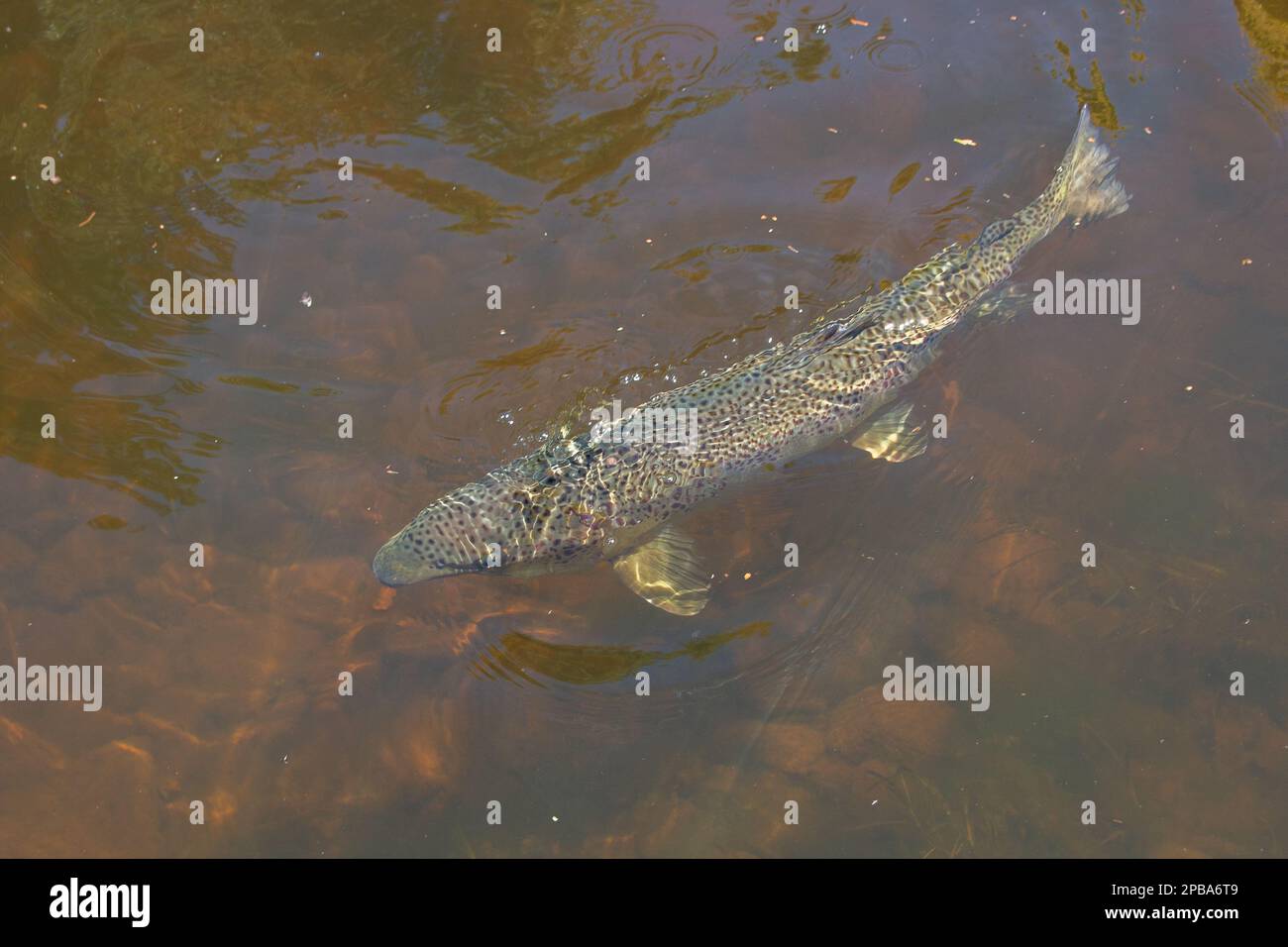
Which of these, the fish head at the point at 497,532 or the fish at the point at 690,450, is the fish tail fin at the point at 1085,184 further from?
the fish head at the point at 497,532

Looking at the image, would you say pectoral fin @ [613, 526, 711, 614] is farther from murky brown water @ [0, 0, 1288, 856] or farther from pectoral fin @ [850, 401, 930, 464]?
pectoral fin @ [850, 401, 930, 464]

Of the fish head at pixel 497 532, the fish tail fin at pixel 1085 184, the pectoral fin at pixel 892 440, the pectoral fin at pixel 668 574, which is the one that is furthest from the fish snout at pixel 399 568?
the fish tail fin at pixel 1085 184

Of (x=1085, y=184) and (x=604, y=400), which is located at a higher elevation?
(x=1085, y=184)

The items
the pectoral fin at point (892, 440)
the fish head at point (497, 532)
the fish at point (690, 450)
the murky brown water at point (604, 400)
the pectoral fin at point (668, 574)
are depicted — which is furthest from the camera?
the pectoral fin at point (892, 440)

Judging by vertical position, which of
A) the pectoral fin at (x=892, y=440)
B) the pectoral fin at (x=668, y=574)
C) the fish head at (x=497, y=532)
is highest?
the pectoral fin at (x=892, y=440)

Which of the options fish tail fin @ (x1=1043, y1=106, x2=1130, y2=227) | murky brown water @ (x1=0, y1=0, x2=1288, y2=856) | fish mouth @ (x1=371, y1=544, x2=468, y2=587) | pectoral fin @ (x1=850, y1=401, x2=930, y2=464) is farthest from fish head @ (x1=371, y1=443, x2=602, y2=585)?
fish tail fin @ (x1=1043, y1=106, x2=1130, y2=227)

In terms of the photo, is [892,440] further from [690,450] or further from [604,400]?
[604,400]

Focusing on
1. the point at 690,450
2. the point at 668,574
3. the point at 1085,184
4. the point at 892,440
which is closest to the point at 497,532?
the point at 668,574
